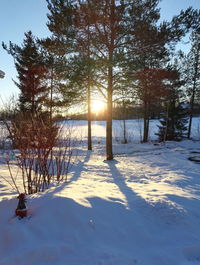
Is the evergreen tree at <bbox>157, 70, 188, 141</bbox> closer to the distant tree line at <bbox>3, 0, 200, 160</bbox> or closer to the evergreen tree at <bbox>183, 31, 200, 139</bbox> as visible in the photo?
the evergreen tree at <bbox>183, 31, 200, 139</bbox>

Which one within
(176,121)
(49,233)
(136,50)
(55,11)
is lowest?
(49,233)

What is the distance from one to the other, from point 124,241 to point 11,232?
4.04 feet

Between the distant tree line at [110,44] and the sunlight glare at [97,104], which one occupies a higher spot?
the distant tree line at [110,44]

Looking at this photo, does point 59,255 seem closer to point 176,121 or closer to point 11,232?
point 11,232

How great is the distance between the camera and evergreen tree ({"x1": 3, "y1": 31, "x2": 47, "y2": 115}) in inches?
394

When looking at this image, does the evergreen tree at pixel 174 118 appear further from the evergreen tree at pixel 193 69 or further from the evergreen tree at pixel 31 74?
the evergreen tree at pixel 31 74

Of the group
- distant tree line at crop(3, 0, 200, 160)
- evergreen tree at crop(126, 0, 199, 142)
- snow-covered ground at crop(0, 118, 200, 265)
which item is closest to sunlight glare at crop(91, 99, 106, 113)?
Result: distant tree line at crop(3, 0, 200, 160)

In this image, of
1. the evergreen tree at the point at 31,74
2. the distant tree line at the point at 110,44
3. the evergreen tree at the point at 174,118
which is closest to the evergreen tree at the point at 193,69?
the evergreen tree at the point at 174,118

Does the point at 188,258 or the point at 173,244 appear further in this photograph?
the point at 173,244

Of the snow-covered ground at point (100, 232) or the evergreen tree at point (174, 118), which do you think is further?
the evergreen tree at point (174, 118)

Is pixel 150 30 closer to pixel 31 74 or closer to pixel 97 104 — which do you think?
pixel 97 104

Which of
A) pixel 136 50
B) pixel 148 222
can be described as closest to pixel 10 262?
pixel 148 222

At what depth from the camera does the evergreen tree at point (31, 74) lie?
10.0 m

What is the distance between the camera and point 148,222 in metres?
1.98
